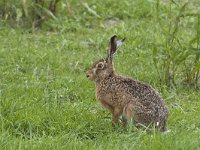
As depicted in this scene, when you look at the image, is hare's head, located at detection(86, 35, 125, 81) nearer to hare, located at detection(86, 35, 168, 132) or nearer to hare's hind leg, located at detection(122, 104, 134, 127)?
hare, located at detection(86, 35, 168, 132)

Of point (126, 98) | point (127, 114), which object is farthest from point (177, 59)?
point (127, 114)

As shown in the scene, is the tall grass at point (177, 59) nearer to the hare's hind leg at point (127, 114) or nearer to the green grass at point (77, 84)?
the green grass at point (77, 84)

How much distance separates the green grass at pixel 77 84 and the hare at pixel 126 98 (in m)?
0.18

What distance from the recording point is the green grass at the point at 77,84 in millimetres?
5418

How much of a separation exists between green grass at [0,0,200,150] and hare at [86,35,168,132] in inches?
6.9

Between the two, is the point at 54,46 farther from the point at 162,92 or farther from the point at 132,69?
the point at 162,92

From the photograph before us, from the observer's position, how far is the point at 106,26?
10.6 metres

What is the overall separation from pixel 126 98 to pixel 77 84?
5.08 ft

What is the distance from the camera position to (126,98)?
6.20m

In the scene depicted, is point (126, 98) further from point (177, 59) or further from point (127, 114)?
point (177, 59)

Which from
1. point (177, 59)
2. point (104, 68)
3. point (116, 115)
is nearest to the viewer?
point (116, 115)

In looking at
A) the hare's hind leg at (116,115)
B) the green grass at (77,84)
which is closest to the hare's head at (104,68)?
the green grass at (77,84)

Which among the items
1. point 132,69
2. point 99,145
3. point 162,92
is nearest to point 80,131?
point 99,145

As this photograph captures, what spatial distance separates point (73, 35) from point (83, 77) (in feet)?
7.08
